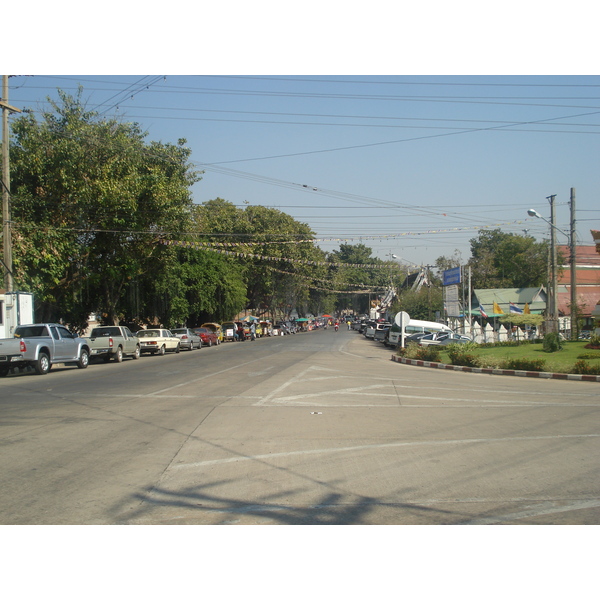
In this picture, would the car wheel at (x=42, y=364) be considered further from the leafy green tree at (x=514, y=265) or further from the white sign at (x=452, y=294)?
Result: the leafy green tree at (x=514, y=265)

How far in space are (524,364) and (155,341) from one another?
70.5 feet

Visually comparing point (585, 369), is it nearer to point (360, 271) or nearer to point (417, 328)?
point (417, 328)

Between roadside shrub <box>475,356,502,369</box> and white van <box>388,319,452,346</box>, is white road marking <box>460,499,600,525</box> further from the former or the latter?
white van <box>388,319,452,346</box>

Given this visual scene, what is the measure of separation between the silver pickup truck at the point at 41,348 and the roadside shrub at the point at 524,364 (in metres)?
17.7

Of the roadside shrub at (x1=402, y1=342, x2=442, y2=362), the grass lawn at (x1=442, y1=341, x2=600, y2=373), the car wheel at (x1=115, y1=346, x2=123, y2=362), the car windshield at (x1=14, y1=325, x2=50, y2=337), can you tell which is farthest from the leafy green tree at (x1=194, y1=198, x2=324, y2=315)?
the car windshield at (x1=14, y1=325, x2=50, y2=337)

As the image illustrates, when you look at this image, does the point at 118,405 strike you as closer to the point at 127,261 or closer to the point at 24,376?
the point at 24,376

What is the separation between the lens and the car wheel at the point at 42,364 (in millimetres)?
21469

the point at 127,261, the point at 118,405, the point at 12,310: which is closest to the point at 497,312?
the point at 127,261

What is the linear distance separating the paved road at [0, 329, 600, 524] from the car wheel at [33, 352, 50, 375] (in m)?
5.97

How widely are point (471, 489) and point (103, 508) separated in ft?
13.3

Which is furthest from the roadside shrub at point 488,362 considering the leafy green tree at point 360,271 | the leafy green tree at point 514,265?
the leafy green tree at point 360,271

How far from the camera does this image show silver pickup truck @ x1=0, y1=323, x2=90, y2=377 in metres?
20.5

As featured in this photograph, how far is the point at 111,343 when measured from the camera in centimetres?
2831

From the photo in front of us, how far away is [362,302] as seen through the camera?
479 ft
